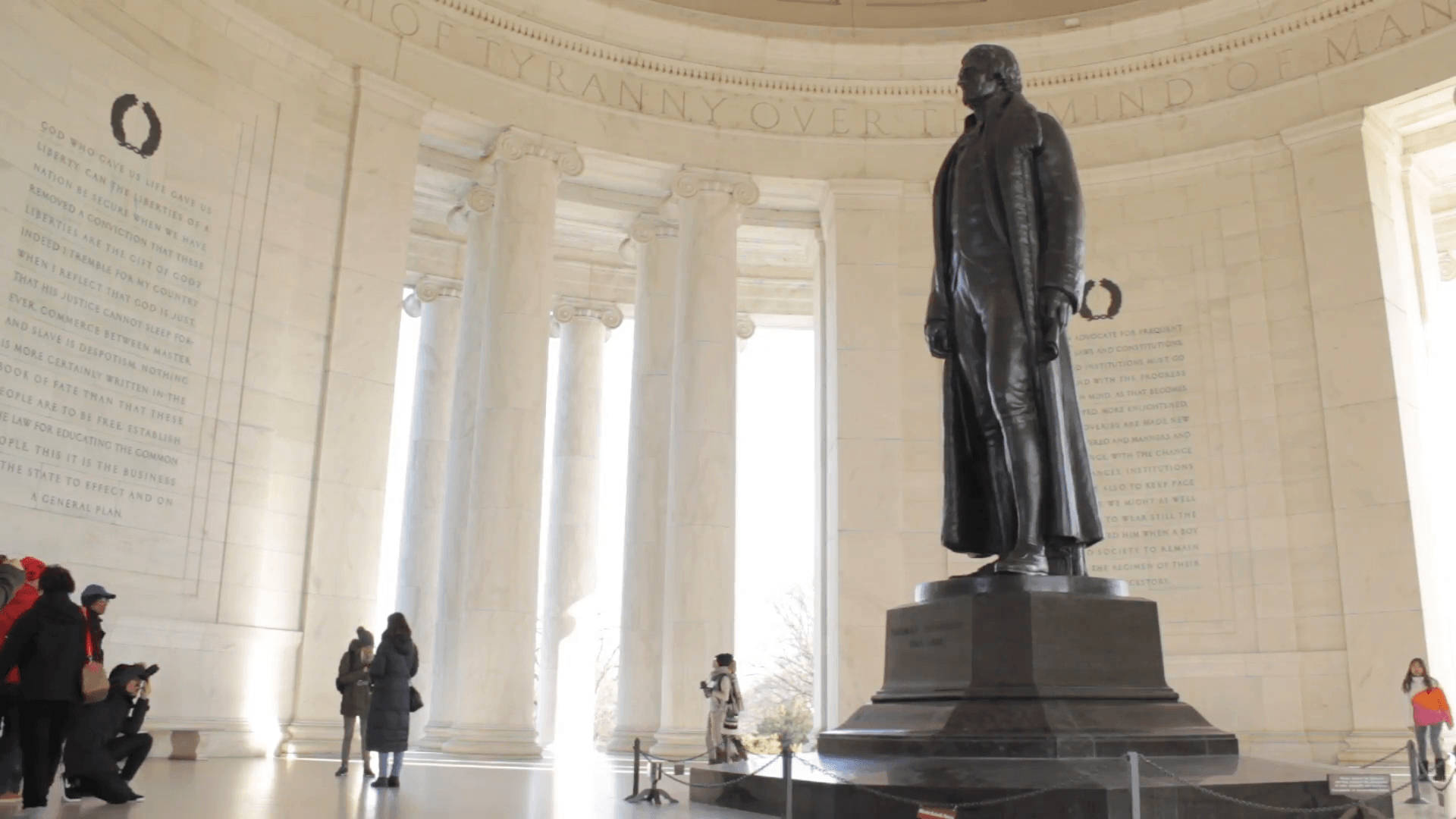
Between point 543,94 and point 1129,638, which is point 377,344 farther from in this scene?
point 1129,638

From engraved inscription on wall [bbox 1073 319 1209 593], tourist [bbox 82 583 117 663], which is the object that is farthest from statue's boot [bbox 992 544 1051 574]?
engraved inscription on wall [bbox 1073 319 1209 593]

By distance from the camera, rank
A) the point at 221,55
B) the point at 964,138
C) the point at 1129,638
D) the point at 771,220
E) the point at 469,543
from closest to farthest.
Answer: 1. the point at 1129,638
2. the point at 964,138
3. the point at 221,55
4. the point at 469,543
5. the point at 771,220

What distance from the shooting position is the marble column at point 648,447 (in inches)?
1067

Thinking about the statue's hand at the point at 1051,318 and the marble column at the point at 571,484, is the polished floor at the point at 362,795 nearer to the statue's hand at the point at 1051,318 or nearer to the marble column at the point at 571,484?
the statue's hand at the point at 1051,318

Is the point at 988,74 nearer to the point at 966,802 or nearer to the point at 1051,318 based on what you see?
the point at 1051,318

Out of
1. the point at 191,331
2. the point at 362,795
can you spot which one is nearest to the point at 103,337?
the point at 191,331

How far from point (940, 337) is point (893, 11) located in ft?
62.4

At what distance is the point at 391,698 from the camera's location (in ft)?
45.9

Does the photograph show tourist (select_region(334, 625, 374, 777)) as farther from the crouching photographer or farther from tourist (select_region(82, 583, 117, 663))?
tourist (select_region(82, 583, 117, 663))

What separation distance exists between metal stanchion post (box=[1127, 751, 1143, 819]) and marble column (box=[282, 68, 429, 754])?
50.6 ft

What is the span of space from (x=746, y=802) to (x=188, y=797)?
573cm

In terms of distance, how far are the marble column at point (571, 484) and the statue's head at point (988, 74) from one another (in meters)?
22.1

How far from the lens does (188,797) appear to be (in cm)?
1188

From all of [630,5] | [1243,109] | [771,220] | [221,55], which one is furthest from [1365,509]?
[221,55]
